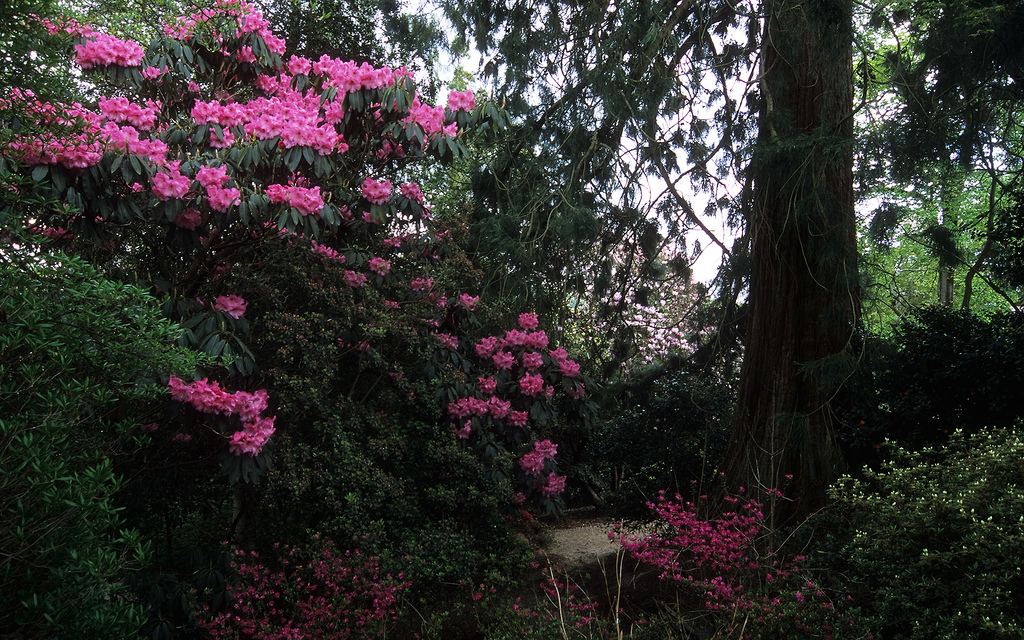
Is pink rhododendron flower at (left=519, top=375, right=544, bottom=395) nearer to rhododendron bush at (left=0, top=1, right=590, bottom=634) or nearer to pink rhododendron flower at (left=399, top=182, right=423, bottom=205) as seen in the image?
rhododendron bush at (left=0, top=1, right=590, bottom=634)

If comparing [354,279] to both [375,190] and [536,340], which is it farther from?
[536,340]

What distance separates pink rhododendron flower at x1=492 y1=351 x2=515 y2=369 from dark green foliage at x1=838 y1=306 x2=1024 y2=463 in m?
2.06

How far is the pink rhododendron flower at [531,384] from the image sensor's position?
15.3 feet

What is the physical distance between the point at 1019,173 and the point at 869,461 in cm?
194

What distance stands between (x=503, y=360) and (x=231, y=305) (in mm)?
1908

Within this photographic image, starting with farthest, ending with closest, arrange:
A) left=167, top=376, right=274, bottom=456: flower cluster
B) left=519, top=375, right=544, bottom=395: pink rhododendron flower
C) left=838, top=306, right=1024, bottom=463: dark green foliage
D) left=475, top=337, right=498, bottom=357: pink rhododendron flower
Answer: left=475, top=337, right=498, bottom=357: pink rhododendron flower
left=519, top=375, right=544, bottom=395: pink rhododendron flower
left=838, top=306, right=1024, bottom=463: dark green foliage
left=167, top=376, right=274, bottom=456: flower cluster

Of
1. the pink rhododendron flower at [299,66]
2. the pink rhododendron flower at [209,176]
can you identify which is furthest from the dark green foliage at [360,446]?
the pink rhododendron flower at [299,66]

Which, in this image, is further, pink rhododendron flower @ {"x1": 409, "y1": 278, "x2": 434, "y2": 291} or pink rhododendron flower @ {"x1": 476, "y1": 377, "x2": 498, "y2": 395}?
pink rhododendron flower @ {"x1": 476, "y1": 377, "x2": 498, "y2": 395}

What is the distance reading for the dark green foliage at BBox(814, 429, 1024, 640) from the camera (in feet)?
8.03

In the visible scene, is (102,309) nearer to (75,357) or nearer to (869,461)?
(75,357)

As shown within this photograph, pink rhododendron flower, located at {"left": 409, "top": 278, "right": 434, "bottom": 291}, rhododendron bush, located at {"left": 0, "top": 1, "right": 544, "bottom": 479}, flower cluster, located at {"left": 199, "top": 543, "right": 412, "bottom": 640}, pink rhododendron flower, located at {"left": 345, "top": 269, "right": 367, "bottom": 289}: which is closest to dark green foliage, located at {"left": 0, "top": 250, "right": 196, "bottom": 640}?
rhododendron bush, located at {"left": 0, "top": 1, "right": 544, "bottom": 479}

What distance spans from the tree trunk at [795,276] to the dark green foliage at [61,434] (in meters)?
3.25

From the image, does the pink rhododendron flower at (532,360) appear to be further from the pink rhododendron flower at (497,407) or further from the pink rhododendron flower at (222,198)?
the pink rhododendron flower at (222,198)

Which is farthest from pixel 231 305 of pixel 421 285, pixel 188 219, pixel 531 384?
pixel 531 384
